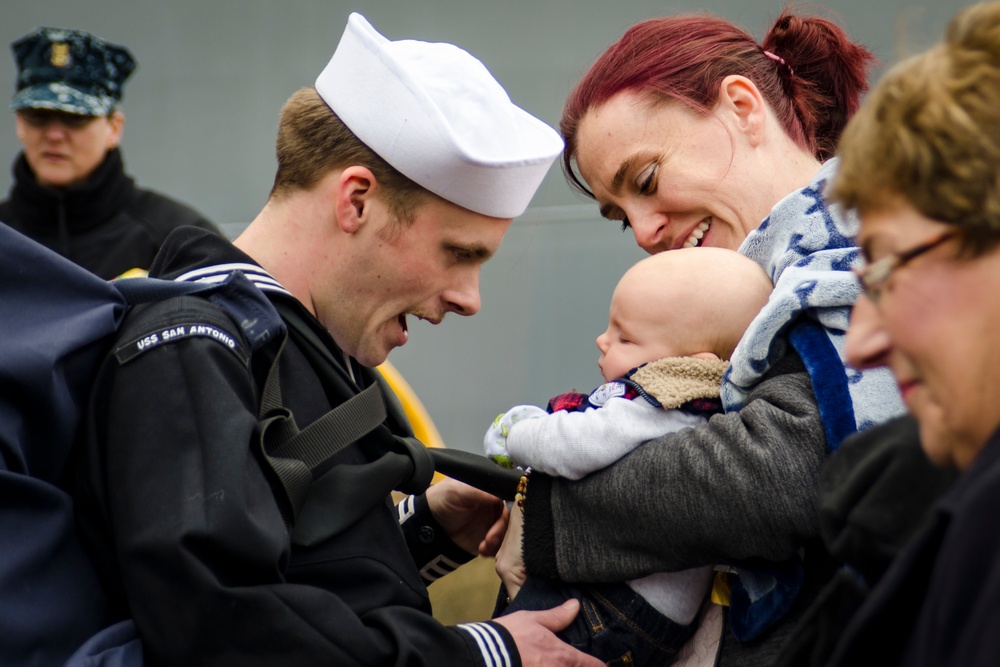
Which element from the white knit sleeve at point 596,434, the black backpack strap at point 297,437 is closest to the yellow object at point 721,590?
the white knit sleeve at point 596,434

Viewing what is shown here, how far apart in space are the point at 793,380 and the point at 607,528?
410mm

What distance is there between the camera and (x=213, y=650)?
1599 millimetres

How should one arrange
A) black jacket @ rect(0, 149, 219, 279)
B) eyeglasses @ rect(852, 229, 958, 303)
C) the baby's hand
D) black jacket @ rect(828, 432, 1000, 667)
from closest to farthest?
black jacket @ rect(828, 432, 1000, 667)
eyeglasses @ rect(852, 229, 958, 303)
the baby's hand
black jacket @ rect(0, 149, 219, 279)

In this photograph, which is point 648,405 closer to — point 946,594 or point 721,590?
point 721,590

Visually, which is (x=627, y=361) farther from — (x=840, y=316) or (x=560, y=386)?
(x=560, y=386)

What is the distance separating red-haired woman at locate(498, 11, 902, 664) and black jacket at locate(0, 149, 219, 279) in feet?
7.67

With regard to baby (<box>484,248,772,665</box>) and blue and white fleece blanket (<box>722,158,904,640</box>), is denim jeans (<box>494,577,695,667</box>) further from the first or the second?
blue and white fleece blanket (<box>722,158,904,640</box>)

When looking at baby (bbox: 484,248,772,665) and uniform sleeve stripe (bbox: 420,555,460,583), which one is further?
uniform sleeve stripe (bbox: 420,555,460,583)

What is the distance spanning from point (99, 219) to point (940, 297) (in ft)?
Answer: 13.2

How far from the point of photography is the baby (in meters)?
1.97

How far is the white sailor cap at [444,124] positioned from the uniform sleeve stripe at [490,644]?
81 centimetres

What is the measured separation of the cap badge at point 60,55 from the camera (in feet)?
15.0

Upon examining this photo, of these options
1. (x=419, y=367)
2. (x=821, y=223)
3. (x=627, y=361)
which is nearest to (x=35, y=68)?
(x=419, y=367)

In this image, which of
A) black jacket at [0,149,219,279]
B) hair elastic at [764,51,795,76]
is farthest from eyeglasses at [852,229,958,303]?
black jacket at [0,149,219,279]
